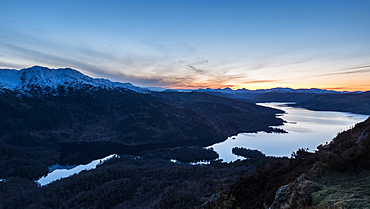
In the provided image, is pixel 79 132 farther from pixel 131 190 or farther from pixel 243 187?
pixel 243 187

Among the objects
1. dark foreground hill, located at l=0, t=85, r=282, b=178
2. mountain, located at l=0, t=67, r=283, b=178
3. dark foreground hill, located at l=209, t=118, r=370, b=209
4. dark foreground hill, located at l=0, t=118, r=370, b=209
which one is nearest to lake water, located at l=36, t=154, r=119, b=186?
dark foreground hill, located at l=0, t=85, r=282, b=178

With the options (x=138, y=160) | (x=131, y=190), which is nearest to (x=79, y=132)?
(x=138, y=160)

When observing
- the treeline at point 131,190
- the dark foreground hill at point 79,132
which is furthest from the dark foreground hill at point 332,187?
the dark foreground hill at point 79,132

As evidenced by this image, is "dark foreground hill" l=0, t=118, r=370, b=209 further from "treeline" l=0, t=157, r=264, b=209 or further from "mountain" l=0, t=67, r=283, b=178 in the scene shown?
"mountain" l=0, t=67, r=283, b=178

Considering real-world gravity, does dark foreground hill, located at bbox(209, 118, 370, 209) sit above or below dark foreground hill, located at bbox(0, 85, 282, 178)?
above

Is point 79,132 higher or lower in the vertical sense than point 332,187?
lower

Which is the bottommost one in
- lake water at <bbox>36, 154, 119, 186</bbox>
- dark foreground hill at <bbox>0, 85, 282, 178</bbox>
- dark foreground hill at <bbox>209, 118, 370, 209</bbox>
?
lake water at <bbox>36, 154, 119, 186</bbox>

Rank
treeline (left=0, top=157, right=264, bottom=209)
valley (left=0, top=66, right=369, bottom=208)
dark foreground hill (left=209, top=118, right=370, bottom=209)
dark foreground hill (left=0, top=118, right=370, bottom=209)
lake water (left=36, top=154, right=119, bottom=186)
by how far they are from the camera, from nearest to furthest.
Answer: dark foreground hill (left=209, top=118, right=370, bottom=209) → dark foreground hill (left=0, top=118, right=370, bottom=209) → valley (left=0, top=66, right=369, bottom=208) → treeline (left=0, top=157, right=264, bottom=209) → lake water (left=36, top=154, right=119, bottom=186)

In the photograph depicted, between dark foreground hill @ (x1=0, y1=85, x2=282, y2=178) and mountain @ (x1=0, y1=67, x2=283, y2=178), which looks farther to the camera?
mountain @ (x1=0, y1=67, x2=283, y2=178)

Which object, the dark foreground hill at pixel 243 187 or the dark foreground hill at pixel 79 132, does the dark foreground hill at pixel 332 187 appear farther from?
the dark foreground hill at pixel 79 132

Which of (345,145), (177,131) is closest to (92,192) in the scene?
(345,145)

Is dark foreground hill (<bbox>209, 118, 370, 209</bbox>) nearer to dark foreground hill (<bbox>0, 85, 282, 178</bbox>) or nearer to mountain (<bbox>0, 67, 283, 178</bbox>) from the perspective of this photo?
dark foreground hill (<bbox>0, 85, 282, 178</bbox>)

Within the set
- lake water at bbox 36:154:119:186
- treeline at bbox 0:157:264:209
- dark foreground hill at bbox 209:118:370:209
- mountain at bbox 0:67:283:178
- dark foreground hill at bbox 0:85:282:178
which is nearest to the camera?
dark foreground hill at bbox 209:118:370:209
